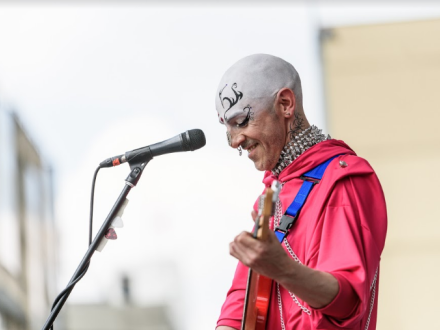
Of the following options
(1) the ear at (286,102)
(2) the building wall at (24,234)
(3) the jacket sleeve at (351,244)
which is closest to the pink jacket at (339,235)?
(3) the jacket sleeve at (351,244)

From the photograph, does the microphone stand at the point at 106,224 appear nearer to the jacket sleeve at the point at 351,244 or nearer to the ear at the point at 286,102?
the ear at the point at 286,102

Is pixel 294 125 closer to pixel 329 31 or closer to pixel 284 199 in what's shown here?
pixel 284 199

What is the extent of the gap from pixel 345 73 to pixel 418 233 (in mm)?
1131

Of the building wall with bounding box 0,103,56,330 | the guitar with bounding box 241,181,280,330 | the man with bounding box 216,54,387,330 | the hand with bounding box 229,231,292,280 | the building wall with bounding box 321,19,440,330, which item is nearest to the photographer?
the hand with bounding box 229,231,292,280

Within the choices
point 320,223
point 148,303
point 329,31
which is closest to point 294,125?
point 320,223

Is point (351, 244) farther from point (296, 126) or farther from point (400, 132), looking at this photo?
point (400, 132)

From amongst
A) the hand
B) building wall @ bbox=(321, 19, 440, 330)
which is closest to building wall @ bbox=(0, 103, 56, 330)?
building wall @ bbox=(321, 19, 440, 330)

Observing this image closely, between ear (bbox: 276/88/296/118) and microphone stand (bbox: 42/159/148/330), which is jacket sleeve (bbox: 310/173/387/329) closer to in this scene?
ear (bbox: 276/88/296/118)

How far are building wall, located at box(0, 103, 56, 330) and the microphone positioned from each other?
7.50m

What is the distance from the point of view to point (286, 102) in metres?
2.64

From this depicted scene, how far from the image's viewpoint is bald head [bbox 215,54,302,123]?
8.62ft

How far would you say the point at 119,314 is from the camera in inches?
734

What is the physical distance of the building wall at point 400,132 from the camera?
16.7 feet

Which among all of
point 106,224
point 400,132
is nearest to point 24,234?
point 400,132
